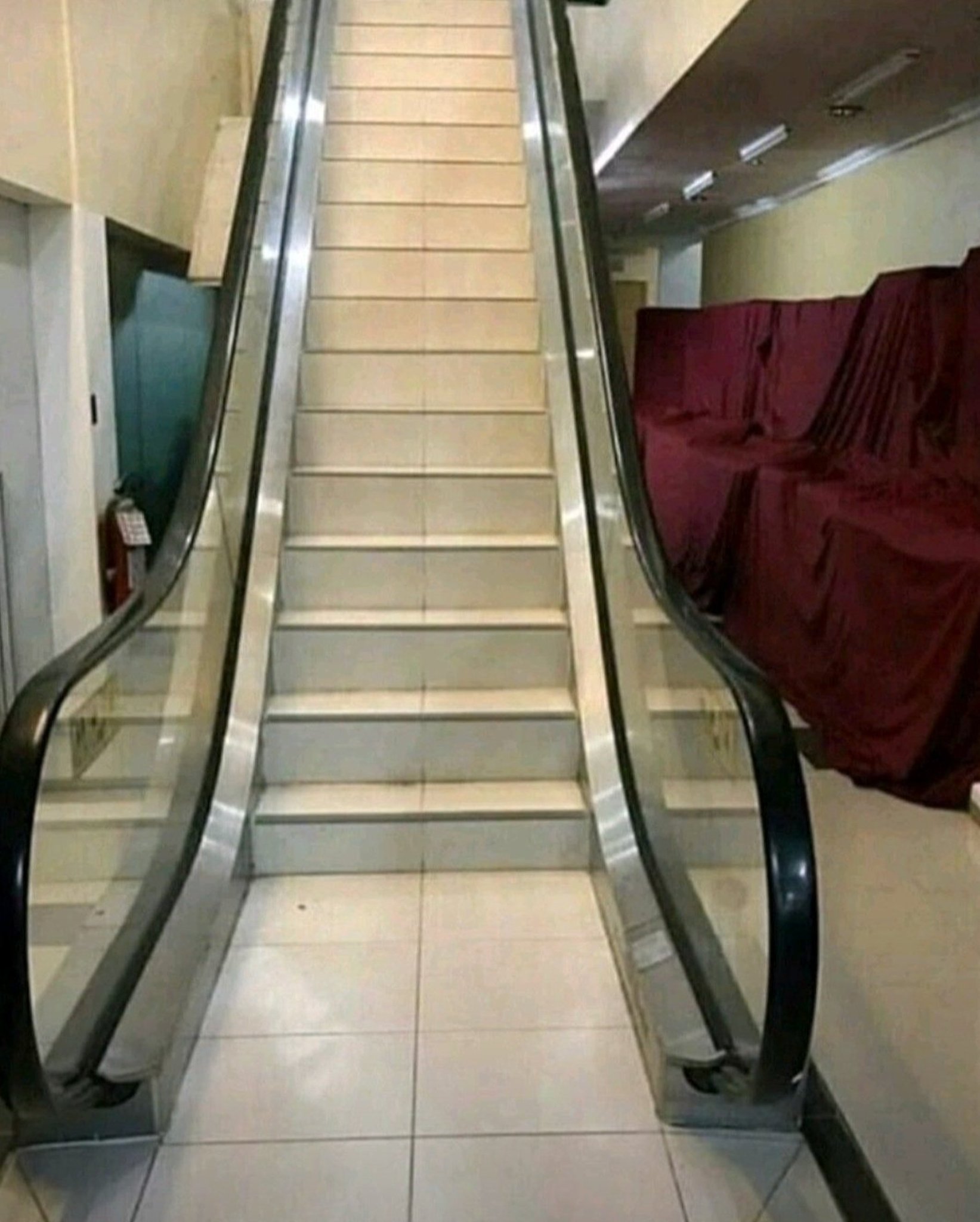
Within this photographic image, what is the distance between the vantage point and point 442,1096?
2537 millimetres

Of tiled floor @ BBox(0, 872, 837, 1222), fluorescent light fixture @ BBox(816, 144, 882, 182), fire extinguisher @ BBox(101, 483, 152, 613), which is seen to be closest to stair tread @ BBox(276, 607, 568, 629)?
tiled floor @ BBox(0, 872, 837, 1222)

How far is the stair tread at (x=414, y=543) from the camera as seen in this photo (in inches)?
161

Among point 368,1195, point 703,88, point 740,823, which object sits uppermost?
point 703,88

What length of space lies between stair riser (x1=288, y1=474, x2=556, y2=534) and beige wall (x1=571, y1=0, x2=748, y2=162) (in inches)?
76.8

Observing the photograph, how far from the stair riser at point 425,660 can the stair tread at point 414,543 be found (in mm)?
360

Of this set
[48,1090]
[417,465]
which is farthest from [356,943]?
[417,465]

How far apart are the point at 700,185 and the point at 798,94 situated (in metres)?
3.15

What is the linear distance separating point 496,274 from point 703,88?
1440 millimetres

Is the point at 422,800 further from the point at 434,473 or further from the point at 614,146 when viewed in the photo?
the point at 614,146

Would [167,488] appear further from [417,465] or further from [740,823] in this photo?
[740,823]

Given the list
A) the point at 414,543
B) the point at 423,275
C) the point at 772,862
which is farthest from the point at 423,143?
the point at 772,862

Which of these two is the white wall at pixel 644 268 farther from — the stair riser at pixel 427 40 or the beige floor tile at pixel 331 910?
the beige floor tile at pixel 331 910

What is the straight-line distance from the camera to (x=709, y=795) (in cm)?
259

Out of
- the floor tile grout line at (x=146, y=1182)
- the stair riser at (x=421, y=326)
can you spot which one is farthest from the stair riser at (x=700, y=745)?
the stair riser at (x=421, y=326)
